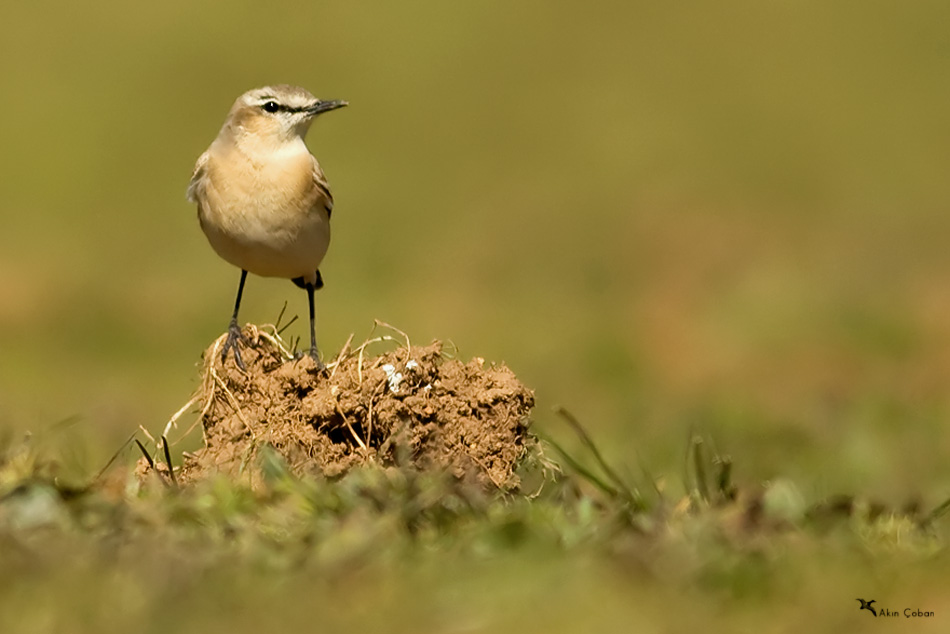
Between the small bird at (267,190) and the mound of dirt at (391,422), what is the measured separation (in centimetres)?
92

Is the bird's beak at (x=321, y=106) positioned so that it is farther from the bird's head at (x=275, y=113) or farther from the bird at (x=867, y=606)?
the bird at (x=867, y=606)

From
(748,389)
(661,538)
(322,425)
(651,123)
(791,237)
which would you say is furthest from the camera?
(651,123)

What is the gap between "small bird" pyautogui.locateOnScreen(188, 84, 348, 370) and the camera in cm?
737

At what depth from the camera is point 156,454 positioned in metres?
6.39

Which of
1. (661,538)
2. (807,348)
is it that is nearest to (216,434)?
(661,538)

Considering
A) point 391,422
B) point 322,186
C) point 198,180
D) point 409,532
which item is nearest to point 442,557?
point 409,532

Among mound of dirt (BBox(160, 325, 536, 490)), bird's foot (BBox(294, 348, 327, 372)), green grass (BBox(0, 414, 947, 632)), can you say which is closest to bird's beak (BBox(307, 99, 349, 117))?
bird's foot (BBox(294, 348, 327, 372))

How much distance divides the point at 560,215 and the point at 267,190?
28.9ft

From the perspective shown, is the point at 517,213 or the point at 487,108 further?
the point at 487,108

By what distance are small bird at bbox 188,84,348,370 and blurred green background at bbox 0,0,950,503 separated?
1.30 m

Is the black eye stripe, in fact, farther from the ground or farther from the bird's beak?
the ground

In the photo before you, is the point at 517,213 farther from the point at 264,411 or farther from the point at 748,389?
the point at 264,411

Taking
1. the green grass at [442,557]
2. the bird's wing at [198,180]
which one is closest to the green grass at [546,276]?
the green grass at [442,557]

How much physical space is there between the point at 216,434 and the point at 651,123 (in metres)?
12.0
